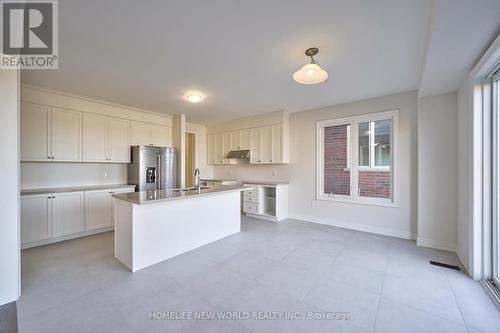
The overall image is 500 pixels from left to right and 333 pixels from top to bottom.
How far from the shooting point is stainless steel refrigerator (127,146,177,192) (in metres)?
4.44

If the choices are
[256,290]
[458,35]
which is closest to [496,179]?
[458,35]

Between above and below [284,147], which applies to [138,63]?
above

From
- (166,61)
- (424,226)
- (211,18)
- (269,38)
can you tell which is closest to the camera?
(211,18)

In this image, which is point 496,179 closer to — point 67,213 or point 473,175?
point 473,175

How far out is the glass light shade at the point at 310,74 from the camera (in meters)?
2.12

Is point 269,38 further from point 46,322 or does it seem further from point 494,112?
point 46,322

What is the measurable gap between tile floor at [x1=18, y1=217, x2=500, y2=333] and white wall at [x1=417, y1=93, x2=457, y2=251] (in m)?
0.34

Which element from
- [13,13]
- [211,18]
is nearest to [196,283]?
[211,18]

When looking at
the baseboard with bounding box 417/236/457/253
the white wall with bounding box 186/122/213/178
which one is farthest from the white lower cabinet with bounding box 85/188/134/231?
the baseboard with bounding box 417/236/457/253

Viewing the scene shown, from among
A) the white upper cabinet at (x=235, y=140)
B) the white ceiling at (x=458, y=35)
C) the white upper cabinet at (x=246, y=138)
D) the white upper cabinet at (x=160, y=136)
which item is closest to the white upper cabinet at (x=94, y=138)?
the white upper cabinet at (x=160, y=136)

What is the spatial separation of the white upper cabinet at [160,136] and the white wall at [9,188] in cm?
304

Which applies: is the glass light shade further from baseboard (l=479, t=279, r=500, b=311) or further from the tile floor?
baseboard (l=479, t=279, r=500, b=311)

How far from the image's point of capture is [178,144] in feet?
17.1

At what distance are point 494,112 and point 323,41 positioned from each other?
2028 mm
